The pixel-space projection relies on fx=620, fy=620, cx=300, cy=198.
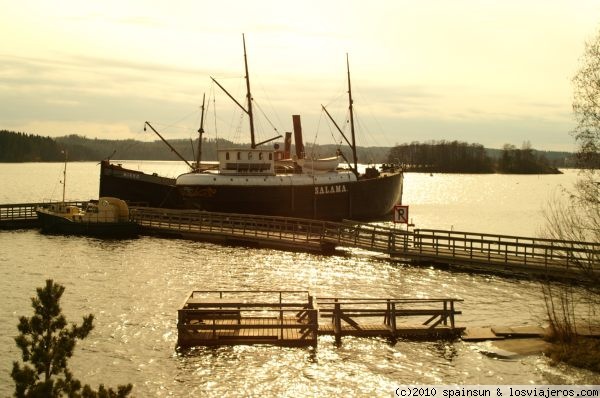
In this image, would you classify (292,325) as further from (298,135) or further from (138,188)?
(298,135)

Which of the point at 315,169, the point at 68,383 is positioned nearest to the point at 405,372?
the point at 68,383

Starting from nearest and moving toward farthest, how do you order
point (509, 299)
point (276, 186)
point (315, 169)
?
point (509, 299) < point (276, 186) < point (315, 169)

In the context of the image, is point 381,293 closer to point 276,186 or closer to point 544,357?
point 544,357

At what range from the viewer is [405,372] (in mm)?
18766

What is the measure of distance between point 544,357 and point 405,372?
14.6ft

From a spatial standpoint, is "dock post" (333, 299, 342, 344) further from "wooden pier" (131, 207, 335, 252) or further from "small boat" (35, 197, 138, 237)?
"small boat" (35, 197, 138, 237)

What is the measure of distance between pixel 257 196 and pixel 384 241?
18.8m

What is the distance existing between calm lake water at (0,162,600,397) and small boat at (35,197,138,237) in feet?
5.07

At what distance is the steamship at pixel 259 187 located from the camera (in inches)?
2143

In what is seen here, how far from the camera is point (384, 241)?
3838 centimetres

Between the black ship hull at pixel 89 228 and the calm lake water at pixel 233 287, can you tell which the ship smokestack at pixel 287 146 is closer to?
the black ship hull at pixel 89 228

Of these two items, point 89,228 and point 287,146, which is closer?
point 89,228

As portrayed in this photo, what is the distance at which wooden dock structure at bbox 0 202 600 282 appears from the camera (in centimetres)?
3241

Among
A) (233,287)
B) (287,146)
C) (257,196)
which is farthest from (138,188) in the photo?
(233,287)
